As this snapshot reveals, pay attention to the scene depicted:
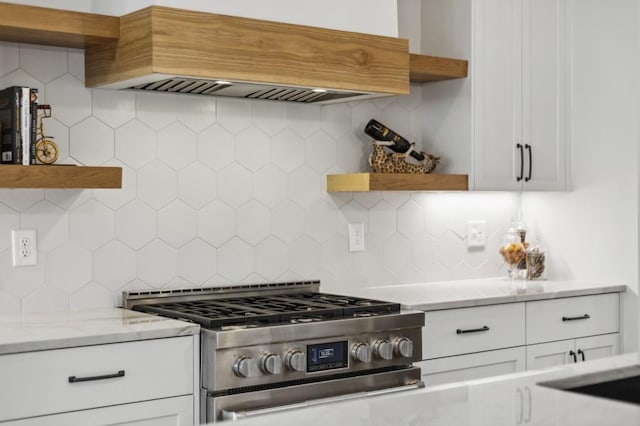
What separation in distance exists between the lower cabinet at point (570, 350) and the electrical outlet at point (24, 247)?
2011mm

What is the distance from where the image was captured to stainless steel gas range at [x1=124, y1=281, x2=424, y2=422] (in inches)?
107

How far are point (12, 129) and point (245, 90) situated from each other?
2.90 ft

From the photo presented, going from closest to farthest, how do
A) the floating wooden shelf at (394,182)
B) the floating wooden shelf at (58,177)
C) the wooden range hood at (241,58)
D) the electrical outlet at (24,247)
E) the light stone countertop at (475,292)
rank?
the floating wooden shelf at (58,177), the wooden range hood at (241,58), the electrical outlet at (24,247), the light stone countertop at (475,292), the floating wooden shelf at (394,182)

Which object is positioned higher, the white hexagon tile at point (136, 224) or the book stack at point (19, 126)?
the book stack at point (19, 126)

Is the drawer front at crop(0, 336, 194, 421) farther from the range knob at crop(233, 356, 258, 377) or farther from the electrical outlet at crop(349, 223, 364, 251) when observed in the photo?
the electrical outlet at crop(349, 223, 364, 251)

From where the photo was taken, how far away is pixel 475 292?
12.3 ft

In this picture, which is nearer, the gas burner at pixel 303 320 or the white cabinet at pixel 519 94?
the gas burner at pixel 303 320

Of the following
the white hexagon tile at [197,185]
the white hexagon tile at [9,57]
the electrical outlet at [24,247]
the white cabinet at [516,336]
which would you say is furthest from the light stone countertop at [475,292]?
the white hexagon tile at [9,57]

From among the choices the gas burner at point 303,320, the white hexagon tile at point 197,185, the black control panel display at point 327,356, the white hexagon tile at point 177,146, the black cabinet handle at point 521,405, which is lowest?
the black control panel display at point 327,356

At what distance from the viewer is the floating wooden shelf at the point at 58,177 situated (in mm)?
2699

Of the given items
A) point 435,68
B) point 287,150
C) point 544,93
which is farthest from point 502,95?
point 287,150

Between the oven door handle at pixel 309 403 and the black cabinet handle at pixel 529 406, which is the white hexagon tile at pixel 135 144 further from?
the black cabinet handle at pixel 529 406

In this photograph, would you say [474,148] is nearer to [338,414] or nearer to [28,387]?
[28,387]

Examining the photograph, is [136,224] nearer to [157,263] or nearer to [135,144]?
[157,263]
